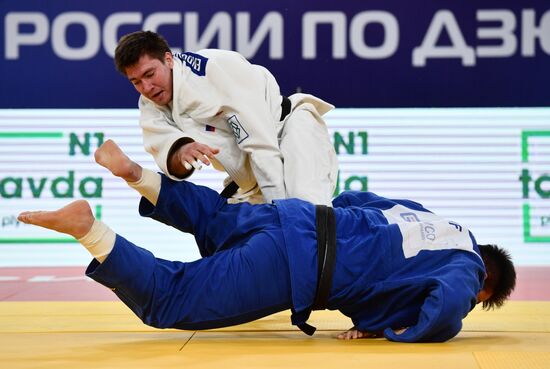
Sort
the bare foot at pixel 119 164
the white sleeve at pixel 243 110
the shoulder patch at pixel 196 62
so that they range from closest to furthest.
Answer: the bare foot at pixel 119 164 → the white sleeve at pixel 243 110 → the shoulder patch at pixel 196 62

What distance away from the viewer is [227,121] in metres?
3.66

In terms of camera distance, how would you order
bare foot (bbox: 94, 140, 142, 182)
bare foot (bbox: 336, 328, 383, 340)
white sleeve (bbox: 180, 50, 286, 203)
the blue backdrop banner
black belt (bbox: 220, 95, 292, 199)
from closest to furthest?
bare foot (bbox: 336, 328, 383, 340), bare foot (bbox: 94, 140, 142, 182), white sleeve (bbox: 180, 50, 286, 203), black belt (bbox: 220, 95, 292, 199), the blue backdrop banner

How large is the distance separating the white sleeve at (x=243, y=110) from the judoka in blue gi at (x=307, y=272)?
0.62 meters

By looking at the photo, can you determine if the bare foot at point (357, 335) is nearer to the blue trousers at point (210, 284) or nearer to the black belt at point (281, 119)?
the blue trousers at point (210, 284)

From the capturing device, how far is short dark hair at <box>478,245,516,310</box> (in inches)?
118

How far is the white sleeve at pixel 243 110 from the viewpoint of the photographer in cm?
355

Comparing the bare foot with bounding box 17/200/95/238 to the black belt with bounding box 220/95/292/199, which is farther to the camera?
the black belt with bounding box 220/95/292/199

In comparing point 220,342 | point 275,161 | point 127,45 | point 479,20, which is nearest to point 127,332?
point 220,342

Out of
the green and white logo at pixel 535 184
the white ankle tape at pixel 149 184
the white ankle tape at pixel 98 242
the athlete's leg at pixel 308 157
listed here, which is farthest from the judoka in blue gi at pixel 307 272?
the green and white logo at pixel 535 184

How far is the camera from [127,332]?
320 centimetres

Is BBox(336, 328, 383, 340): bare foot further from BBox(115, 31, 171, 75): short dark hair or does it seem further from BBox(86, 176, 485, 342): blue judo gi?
BBox(115, 31, 171, 75): short dark hair

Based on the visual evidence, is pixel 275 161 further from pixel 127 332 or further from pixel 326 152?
pixel 127 332

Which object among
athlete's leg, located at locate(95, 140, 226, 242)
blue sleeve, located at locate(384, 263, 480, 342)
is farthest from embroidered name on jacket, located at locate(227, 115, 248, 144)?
blue sleeve, located at locate(384, 263, 480, 342)

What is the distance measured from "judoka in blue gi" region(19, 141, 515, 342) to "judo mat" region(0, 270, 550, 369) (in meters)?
0.09
